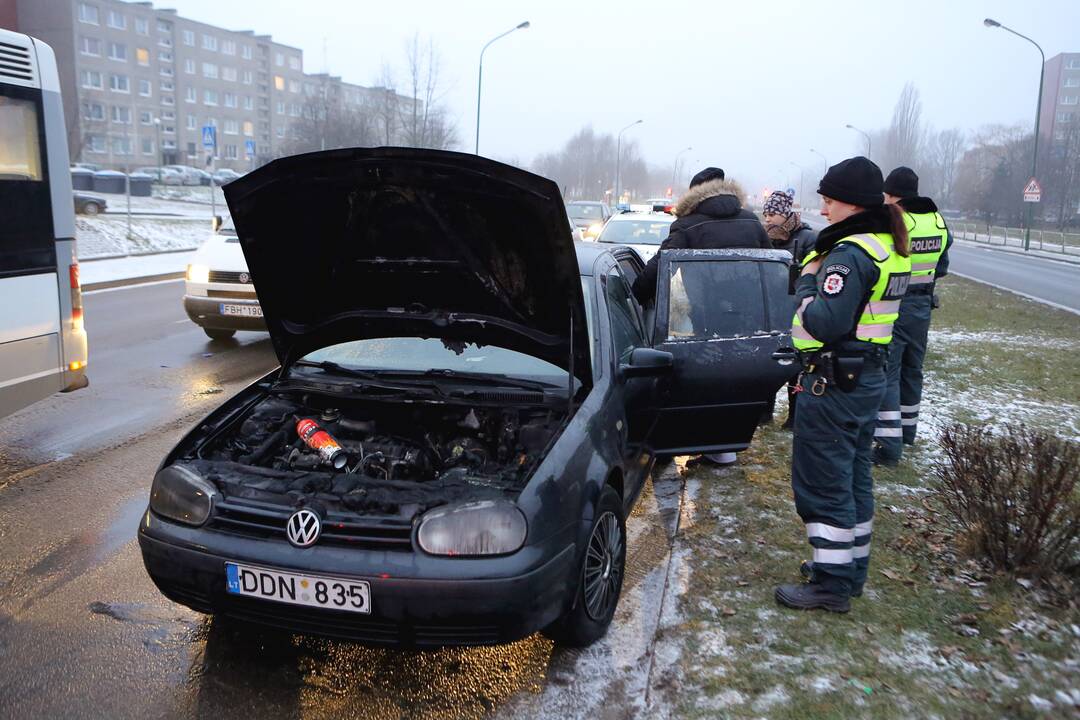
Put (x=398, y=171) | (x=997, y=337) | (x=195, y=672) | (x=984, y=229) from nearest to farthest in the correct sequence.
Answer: (x=195, y=672) < (x=398, y=171) < (x=997, y=337) < (x=984, y=229)

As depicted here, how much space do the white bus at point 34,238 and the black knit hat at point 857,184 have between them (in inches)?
197

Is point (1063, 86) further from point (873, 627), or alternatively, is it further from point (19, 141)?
point (19, 141)

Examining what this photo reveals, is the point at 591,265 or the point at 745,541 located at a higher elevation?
the point at 591,265

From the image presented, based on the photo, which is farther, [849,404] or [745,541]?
[745,541]

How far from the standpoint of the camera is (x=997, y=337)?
11.8 metres

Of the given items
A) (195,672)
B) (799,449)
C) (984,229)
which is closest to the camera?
(195,672)

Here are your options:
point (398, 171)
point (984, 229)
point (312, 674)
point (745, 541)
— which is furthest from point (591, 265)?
point (984, 229)

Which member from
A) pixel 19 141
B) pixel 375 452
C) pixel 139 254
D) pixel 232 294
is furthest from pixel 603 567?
pixel 139 254

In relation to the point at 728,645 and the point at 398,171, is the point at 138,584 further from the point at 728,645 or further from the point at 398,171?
the point at 728,645

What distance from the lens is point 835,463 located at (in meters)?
3.64

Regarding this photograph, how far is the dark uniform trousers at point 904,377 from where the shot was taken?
549 cm

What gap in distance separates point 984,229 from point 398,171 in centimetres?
6712

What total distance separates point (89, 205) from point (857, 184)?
3103 centimetres

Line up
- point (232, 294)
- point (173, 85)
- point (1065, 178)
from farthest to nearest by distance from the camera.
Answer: point (173, 85) < point (1065, 178) < point (232, 294)
